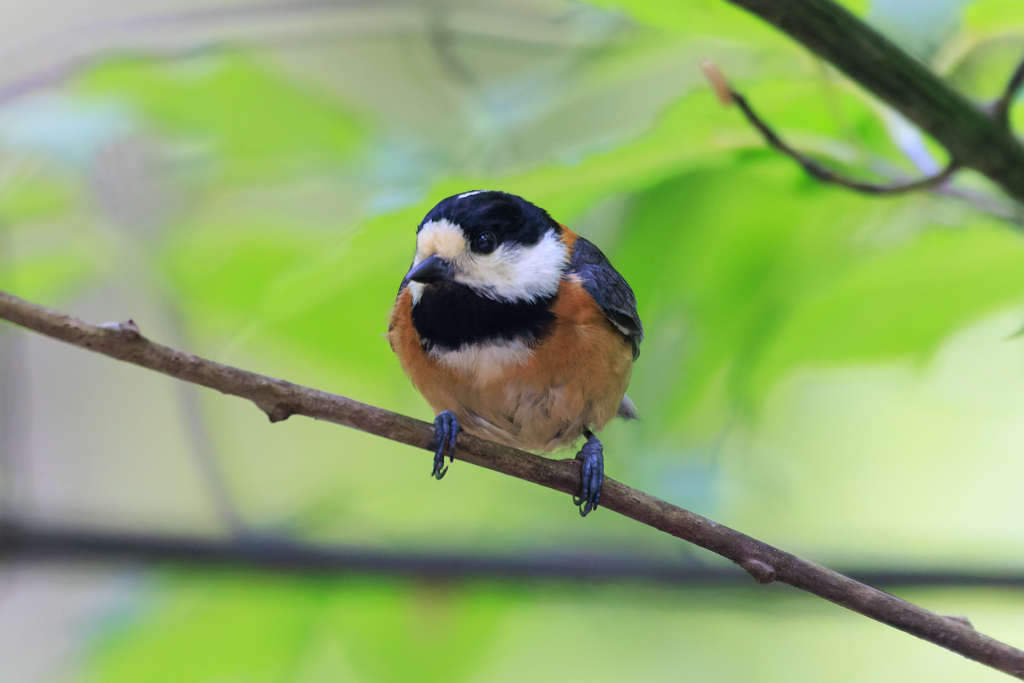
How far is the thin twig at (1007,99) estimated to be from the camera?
0.74 metres

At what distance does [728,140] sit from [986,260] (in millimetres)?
347

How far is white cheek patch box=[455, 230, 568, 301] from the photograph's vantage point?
1069mm

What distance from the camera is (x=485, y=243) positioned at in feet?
3.56

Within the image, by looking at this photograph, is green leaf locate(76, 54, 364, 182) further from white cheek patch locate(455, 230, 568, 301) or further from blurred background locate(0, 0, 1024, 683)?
white cheek patch locate(455, 230, 568, 301)

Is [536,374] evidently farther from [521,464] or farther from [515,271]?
[521,464]

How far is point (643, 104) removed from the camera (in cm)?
163

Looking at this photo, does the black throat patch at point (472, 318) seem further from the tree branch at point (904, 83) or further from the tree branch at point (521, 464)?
the tree branch at point (904, 83)

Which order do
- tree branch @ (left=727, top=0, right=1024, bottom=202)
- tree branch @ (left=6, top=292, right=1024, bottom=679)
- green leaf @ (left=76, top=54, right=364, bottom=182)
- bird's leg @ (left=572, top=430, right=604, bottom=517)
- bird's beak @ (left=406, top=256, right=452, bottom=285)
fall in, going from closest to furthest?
tree branch @ (left=6, top=292, right=1024, bottom=679) → tree branch @ (left=727, top=0, right=1024, bottom=202) → bird's leg @ (left=572, top=430, right=604, bottom=517) → bird's beak @ (left=406, top=256, right=452, bottom=285) → green leaf @ (left=76, top=54, right=364, bottom=182)

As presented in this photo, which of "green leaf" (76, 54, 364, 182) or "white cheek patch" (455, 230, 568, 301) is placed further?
"green leaf" (76, 54, 364, 182)

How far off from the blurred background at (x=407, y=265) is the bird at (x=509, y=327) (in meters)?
0.05

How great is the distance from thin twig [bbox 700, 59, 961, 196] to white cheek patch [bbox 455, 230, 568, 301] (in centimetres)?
35

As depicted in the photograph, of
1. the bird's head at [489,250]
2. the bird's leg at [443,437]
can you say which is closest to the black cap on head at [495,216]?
the bird's head at [489,250]

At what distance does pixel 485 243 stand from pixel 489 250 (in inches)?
0.4

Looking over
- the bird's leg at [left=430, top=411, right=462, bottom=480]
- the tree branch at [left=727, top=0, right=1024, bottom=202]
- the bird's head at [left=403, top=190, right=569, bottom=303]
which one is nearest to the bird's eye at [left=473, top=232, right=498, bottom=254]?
the bird's head at [left=403, top=190, right=569, bottom=303]
